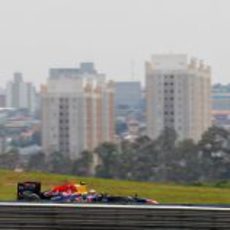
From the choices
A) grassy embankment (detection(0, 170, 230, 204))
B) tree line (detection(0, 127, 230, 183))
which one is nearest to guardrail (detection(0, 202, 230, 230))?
grassy embankment (detection(0, 170, 230, 204))

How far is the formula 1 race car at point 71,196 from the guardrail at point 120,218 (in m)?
3.05

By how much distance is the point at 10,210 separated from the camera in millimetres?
16500

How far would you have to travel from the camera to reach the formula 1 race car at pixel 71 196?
65.6 ft

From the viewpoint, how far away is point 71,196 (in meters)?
20.8

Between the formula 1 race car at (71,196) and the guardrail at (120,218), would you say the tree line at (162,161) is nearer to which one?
the formula 1 race car at (71,196)

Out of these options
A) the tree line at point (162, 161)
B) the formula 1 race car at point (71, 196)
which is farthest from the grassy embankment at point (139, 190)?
the tree line at point (162, 161)

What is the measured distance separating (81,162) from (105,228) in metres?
82.5

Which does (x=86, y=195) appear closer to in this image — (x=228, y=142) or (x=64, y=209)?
(x=64, y=209)

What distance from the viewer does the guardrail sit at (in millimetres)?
16391

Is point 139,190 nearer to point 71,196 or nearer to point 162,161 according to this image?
point 71,196

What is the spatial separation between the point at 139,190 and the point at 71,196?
19.4 ft

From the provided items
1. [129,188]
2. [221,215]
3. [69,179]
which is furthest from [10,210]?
[69,179]

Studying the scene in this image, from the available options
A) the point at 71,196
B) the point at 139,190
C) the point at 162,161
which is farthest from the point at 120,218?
the point at 162,161

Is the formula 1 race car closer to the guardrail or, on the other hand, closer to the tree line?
the guardrail
